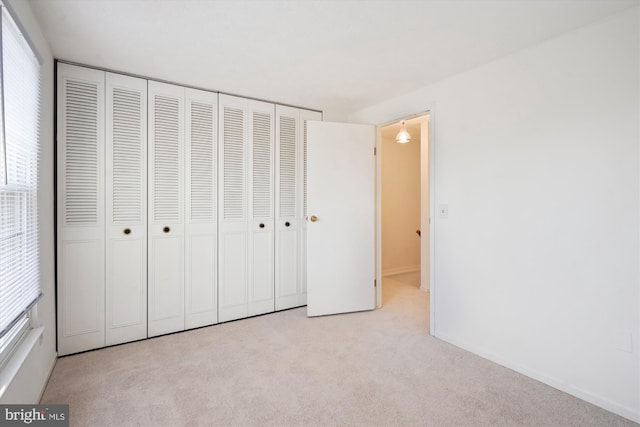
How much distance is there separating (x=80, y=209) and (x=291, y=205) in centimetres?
189

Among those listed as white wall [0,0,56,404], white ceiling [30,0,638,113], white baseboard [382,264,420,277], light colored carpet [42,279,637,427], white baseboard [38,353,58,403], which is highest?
white ceiling [30,0,638,113]

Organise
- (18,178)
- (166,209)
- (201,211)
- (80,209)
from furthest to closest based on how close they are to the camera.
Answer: (201,211) → (166,209) → (80,209) → (18,178)

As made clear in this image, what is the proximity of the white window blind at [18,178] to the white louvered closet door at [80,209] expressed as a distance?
1.68 ft

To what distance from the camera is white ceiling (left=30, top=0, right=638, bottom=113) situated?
68.2 inches

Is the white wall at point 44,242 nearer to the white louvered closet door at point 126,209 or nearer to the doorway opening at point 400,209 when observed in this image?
the white louvered closet door at point 126,209

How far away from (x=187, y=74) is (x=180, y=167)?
2.64 feet

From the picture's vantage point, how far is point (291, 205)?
3.50 meters

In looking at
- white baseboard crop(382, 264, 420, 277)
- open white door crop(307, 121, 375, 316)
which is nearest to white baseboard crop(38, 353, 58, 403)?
open white door crop(307, 121, 375, 316)

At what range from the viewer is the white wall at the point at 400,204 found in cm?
522

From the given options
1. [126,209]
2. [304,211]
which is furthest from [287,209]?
[126,209]

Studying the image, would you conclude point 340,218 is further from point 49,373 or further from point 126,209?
point 49,373

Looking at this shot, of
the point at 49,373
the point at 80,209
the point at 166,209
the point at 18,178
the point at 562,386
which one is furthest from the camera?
the point at 166,209

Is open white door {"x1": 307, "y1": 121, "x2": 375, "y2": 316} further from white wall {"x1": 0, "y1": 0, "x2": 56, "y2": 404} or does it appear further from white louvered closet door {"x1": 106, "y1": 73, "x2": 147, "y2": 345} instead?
white wall {"x1": 0, "y1": 0, "x2": 56, "y2": 404}

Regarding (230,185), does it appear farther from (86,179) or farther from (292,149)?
(86,179)
